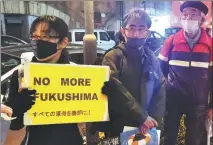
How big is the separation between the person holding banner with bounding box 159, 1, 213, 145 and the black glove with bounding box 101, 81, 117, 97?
474mm

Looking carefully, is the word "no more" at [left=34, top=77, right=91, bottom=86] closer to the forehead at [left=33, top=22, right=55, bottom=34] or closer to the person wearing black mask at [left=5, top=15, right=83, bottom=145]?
the person wearing black mask at [left=5, top=15, right=83, bottom=145]

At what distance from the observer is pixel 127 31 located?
2680mm

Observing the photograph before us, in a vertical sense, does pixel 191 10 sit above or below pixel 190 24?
above

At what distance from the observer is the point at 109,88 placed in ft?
8.70

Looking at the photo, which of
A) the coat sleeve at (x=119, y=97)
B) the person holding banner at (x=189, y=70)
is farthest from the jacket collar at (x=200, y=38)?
the coat sleeve at (x=119, y=97)

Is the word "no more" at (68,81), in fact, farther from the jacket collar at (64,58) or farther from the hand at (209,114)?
the hand at (209,114)

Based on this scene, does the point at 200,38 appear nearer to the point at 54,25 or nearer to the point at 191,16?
the point at 191,16

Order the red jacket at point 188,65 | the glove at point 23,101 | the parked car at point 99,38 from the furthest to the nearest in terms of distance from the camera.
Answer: the red jacket at point 188,65 < the parked car at point 99,38 < the glove at point 23,101

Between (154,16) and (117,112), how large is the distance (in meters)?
0.87

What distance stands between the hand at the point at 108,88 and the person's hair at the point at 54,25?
1.73ft

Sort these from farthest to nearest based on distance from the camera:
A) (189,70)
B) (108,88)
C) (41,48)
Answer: (189,70)
(108,88)
(41,48)

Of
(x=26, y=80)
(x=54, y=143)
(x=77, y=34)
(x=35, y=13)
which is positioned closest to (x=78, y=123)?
(x=54, y=143)

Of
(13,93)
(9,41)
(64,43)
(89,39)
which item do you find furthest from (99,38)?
(13,93)

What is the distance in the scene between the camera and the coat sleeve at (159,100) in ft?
9.11
